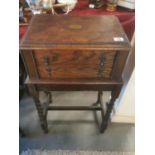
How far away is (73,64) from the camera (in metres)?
0.86

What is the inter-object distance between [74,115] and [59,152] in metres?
0.32

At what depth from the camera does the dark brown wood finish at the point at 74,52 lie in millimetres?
792

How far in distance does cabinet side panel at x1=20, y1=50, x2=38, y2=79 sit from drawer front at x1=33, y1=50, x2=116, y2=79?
2cm

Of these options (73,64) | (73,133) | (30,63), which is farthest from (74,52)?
(73,133)

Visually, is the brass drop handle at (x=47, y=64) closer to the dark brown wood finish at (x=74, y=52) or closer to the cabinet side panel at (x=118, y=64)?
the dark brown wood finish at (x=74, y=52)

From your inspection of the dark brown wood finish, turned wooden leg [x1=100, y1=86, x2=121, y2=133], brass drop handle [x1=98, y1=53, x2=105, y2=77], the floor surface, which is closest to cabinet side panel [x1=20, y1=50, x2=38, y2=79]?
the dark brown wood finish

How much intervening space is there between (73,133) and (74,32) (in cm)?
83

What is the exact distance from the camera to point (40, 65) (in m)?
0.87

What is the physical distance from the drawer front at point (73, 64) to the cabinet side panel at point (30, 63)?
0.05 ft

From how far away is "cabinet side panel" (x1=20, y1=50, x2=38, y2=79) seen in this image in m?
0.81

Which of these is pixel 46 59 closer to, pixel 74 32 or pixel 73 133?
pixel 74 32

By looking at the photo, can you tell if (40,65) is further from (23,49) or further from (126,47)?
(126,47)

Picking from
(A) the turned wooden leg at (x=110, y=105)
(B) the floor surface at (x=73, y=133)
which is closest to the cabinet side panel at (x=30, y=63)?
(A) the turned wooden leg at (x=110, y=105)
